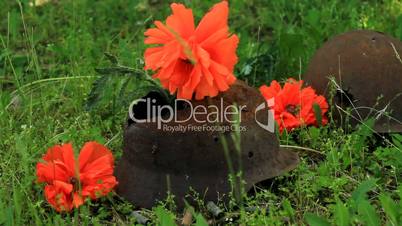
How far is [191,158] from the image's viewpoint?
3129 mm

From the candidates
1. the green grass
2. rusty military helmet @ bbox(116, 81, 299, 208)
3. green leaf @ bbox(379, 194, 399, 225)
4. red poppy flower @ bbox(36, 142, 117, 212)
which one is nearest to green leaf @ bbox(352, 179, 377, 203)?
A: the green grass

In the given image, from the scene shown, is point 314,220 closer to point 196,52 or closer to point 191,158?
point 191,158

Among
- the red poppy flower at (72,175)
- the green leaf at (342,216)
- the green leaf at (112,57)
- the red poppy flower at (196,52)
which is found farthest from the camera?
the green leaf at (112,57)

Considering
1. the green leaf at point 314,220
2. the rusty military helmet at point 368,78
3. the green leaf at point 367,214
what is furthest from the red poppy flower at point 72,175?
the rusty military helmet at point 368,78

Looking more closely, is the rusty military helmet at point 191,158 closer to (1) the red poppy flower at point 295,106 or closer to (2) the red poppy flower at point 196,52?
(2) the red poppy flower at point 196,52

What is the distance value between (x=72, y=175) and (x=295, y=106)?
3.58 ft

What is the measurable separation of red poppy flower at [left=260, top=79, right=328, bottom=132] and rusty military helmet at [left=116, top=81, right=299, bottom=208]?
0.41 meters

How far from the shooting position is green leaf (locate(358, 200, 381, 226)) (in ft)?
9.13

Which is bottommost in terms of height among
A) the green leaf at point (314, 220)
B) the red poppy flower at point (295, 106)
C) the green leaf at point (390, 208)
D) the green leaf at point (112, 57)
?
the green leaf at point (314, 220)

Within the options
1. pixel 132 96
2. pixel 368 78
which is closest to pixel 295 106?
pixel 368 78

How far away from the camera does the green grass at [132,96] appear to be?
3082mm

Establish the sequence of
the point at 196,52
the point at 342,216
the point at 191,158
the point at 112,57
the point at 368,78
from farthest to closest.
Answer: the point at 368,78 < the point at 112,57 < the point at 191,158 < the point at 196,52 < the point at 342,216

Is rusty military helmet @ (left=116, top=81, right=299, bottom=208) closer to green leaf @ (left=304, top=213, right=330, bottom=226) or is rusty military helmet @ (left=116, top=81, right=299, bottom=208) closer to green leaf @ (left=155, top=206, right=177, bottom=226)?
green leaf @ (left=155, top=206, right=177, bottom=226)

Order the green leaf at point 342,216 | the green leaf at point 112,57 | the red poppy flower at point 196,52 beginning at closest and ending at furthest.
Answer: the green leaf at point 342,216
the red poppy flower at point 196,52
the green leaf at point 112,57
